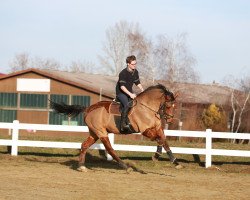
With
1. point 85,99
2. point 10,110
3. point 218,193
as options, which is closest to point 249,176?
point 218,193

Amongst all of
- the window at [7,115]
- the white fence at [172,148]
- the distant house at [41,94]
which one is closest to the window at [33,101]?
the distant house at [41,94]

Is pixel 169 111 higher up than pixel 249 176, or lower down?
higher up

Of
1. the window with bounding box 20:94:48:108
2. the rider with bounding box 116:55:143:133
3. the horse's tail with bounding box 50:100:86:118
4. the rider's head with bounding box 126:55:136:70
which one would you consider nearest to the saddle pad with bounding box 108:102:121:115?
the rider with bounding box 116:55:143:133

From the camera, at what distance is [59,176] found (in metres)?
12.2

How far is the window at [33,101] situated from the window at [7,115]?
845 millimetres

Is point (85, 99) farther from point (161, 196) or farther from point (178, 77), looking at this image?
point (161, 196)

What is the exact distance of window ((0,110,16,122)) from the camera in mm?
38969

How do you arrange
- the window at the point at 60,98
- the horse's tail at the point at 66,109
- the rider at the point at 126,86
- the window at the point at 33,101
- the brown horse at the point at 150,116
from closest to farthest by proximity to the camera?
the brown horse at the point at 150,116 < the rider at the point at 126,86 < the horse's tail at the point at 66,109 < the window at the point at 60,98 < the window at the point at 33,101

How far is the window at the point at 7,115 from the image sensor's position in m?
39.0

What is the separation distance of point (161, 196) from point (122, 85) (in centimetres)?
396

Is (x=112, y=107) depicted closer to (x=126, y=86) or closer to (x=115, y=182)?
(x=126, y=86)

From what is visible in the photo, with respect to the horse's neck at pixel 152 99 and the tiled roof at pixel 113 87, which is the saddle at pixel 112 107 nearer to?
the horse's neck at pixel 152 99

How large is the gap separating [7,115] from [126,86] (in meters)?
27.4

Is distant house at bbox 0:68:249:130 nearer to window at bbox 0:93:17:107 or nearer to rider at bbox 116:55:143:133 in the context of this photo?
window at bbox 0:93:17:107
